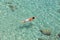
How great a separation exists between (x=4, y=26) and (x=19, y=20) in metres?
0.61

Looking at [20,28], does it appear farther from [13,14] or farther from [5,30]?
[13,14]

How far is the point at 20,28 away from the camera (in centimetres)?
479

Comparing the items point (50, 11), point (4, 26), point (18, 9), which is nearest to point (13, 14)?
point (18, 9)

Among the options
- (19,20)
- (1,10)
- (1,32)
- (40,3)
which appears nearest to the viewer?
(1,32)

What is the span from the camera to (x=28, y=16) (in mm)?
5395

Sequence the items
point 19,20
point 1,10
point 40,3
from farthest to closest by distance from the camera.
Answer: point 40,3
point 1,10
point 19,20

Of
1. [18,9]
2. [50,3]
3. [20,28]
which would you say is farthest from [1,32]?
[50,3]

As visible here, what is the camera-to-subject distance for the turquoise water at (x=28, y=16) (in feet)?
14.8

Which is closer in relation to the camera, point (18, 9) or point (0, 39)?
point (0, 39)

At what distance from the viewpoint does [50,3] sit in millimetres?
6441

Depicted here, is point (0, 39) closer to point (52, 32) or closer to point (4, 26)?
point (4, 26)

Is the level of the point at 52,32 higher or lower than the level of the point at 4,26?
lower

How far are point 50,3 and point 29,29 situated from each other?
6.71 ft

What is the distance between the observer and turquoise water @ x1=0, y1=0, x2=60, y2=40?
452 centimetres
